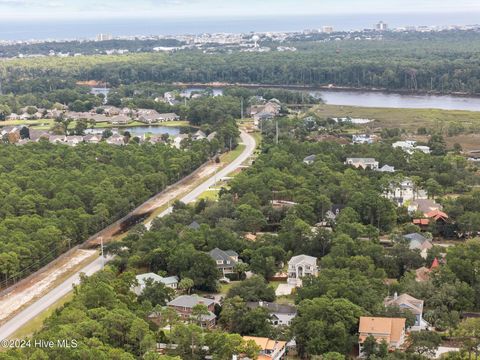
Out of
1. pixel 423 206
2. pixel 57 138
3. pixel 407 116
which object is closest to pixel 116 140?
pixel 57 138

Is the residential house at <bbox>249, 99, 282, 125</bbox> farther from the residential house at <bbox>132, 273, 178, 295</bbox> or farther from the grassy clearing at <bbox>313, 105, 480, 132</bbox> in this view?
the residential house at <bbox>132, 273, 178, 295</bbox>

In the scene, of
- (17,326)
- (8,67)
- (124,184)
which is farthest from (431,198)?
(8,67)

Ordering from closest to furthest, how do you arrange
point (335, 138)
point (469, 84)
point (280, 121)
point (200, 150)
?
point (200, 150), point (335, 138), point (280, 121), point (469, 84)

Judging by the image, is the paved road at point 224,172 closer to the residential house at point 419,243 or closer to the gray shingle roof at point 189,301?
the gray shingle roof at point 189,301

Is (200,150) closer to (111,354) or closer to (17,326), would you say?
(17,326)

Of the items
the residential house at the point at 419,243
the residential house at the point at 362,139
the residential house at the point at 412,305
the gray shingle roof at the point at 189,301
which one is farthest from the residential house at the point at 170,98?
the residential house at the point at 412,305

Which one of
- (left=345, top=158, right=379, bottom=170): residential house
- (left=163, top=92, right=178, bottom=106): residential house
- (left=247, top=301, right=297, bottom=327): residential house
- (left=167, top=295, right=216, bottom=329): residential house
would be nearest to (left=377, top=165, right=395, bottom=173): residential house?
(left=345, top=158, right=379, bottom=170): residential house
